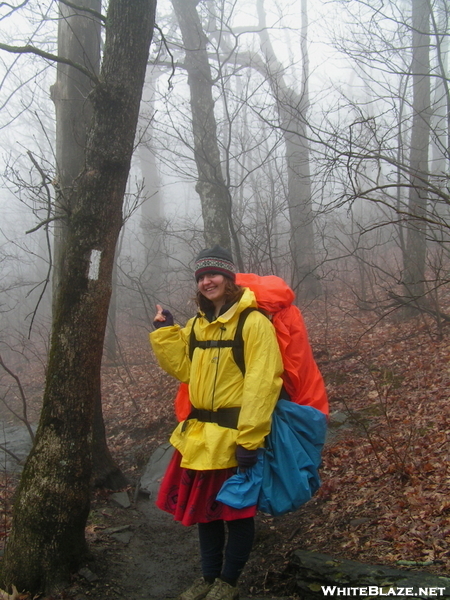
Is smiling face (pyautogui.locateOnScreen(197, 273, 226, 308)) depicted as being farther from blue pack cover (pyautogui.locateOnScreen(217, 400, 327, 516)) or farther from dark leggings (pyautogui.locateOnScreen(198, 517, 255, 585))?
dark leggings (pyautogui.locateOnScreen(198, 517, 255, 585))

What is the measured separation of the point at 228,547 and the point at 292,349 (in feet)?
4.39

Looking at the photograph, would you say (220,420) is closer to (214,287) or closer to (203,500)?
(203,500)

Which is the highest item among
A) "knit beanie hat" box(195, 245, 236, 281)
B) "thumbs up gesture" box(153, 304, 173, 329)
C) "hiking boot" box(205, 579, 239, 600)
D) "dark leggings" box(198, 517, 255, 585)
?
"knit beanie hat" box(195, 245, 236, 281)

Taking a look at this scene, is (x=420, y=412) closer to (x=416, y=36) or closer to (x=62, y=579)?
(x=62, y=579)

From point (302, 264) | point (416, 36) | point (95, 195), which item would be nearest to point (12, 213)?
point (302, 264)

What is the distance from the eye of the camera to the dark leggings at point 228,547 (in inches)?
119

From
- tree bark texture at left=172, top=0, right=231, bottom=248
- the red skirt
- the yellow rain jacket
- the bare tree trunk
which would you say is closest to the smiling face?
the yellow rain jacket

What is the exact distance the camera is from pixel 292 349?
3.25 m

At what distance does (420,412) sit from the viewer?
207 inches

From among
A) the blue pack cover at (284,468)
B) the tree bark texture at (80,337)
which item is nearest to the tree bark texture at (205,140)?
the tree bark texture at (80,337)

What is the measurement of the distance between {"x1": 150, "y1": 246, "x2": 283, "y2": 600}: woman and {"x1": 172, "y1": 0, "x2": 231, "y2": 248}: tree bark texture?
467 centimetres

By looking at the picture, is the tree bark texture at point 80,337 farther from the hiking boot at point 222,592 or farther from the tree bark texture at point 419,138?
the tree bark texture at point 419,138

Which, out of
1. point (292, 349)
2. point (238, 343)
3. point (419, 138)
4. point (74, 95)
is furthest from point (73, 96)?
point (419, 138)

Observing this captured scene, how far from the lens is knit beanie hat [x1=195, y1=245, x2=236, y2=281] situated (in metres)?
3.38
